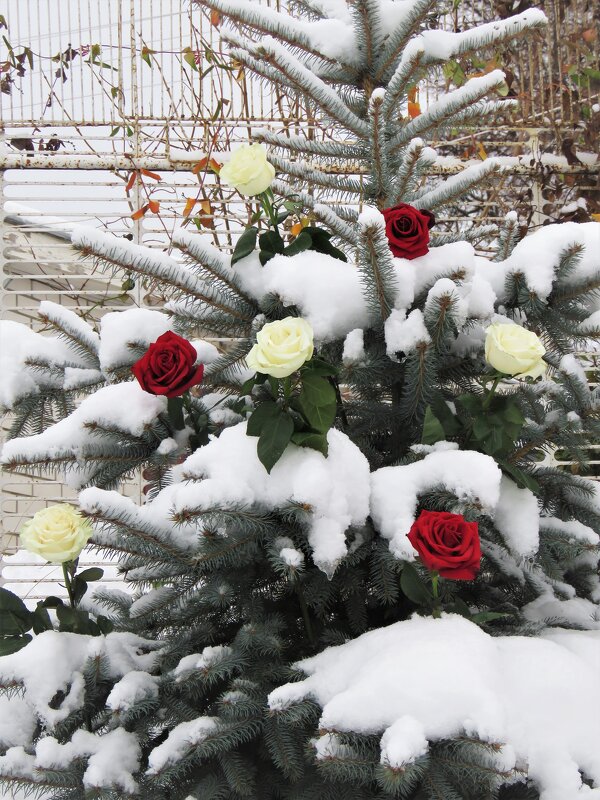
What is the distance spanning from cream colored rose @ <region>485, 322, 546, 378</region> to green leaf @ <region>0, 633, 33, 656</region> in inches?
32.0

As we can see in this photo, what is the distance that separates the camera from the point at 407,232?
3.63 ft

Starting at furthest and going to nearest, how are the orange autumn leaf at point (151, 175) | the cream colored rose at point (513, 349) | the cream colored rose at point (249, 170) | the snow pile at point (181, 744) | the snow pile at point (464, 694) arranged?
1. the orange autumn leaf at point (151, 175)
2. the cream colored rose at point (249, 170)
3. the cream colored rose at point (513, 349)
4. the snow pile at point (181, 744)
5. the snow pile at point (464, 694)

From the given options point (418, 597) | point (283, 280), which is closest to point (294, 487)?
point (418, 597)

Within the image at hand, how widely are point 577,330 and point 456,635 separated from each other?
57cm

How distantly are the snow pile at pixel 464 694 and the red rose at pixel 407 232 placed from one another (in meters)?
0.54

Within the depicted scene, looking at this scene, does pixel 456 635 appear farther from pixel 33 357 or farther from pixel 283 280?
pixel 33 357

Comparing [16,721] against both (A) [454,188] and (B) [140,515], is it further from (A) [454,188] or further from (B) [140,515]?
(A) [454,188]

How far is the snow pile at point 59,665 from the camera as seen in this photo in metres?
1.03

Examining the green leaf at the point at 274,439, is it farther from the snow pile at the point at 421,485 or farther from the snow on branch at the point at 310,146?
the snow on branch at the point at 310,146

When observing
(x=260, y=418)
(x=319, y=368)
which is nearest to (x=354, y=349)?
(x=319, y=368)

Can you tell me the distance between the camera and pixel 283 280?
1104 mm

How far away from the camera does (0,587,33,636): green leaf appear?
115 centimetres

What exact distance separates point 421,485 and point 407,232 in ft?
1.27

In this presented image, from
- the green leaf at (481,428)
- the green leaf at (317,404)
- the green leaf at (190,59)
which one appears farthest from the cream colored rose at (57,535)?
the green leaf at (190,59)
